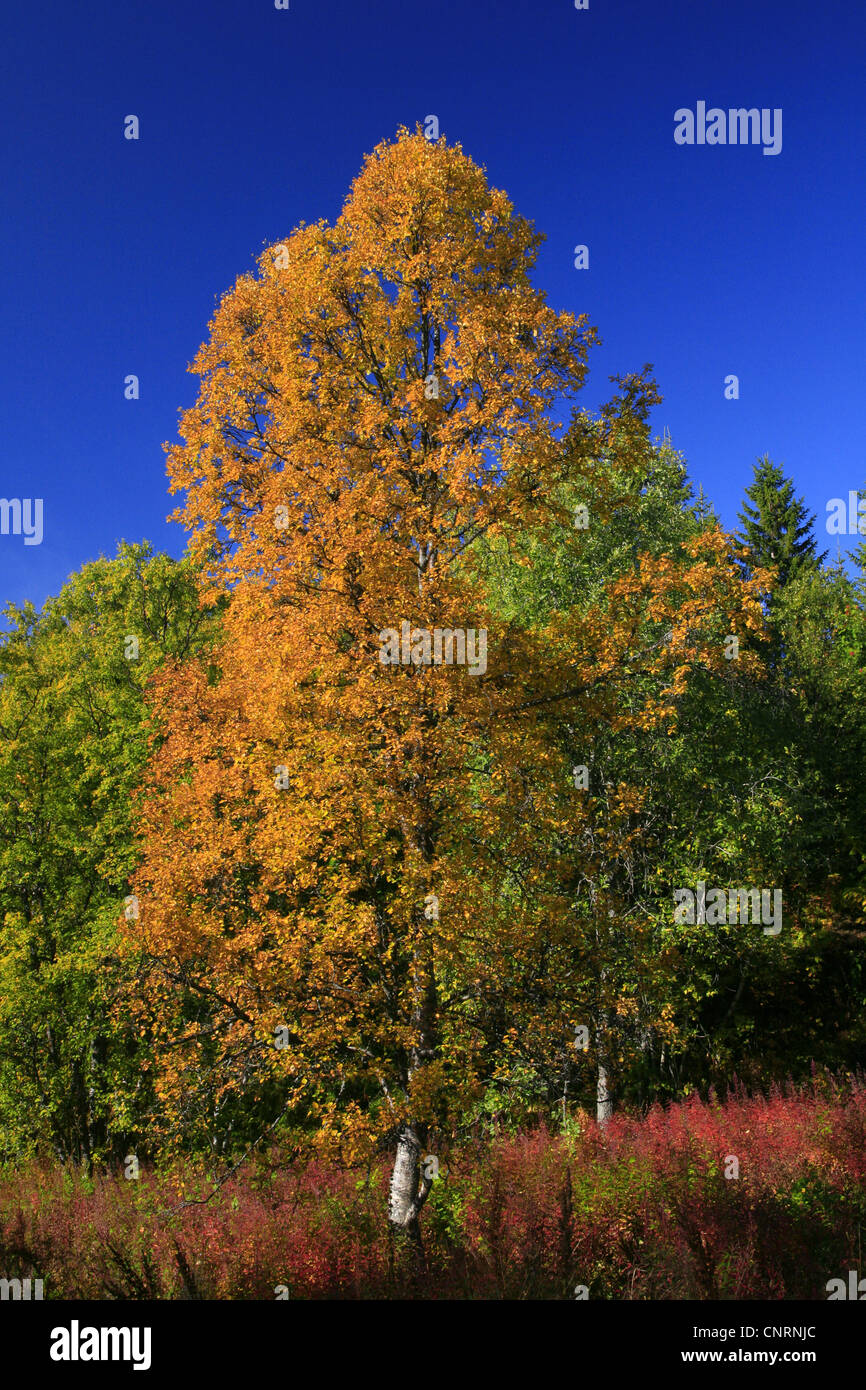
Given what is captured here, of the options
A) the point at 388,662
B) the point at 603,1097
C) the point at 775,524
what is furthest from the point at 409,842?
the point at 775,524

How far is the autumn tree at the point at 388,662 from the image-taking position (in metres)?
8.39

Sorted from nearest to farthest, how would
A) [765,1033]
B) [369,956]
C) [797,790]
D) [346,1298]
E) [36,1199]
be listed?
[346,1298], [369,956], [36,1199], [797,790], [765,1033]

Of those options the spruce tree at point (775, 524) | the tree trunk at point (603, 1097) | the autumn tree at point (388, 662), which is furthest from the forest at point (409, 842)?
the spruce tree at point (775, 524)

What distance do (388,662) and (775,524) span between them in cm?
3846

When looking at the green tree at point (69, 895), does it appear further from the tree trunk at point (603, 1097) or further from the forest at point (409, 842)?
the tree trunk at point (603, 1097)

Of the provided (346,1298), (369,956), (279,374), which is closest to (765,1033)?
(369,956)

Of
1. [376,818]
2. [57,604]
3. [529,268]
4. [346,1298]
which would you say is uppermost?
[57,604]

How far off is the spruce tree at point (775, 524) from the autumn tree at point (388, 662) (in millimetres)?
33687

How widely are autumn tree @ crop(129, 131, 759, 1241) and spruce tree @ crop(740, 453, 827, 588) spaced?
3369 cm

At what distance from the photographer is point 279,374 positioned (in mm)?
10250

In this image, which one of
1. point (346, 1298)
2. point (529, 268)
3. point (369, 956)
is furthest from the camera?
point (529, 268)

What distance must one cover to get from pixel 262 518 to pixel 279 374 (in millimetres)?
2032
